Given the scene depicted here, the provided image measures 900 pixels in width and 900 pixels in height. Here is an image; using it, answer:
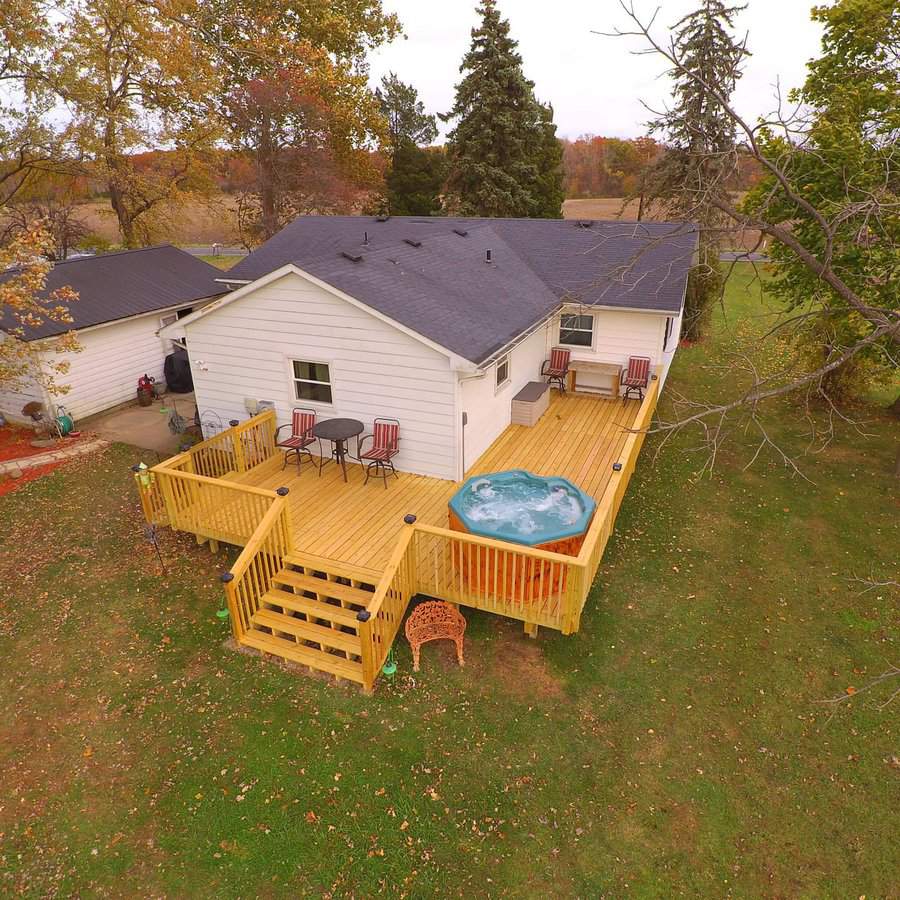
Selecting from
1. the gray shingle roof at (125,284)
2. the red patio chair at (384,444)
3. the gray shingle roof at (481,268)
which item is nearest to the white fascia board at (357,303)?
the gray shingle roof at (481,268)

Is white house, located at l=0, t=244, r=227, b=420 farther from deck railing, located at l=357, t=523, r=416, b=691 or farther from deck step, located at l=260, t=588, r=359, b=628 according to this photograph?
deck railing, located at l=357, t=523, r=416, b=691

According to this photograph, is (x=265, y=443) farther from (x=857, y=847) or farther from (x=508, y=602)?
(x=857, y=847)

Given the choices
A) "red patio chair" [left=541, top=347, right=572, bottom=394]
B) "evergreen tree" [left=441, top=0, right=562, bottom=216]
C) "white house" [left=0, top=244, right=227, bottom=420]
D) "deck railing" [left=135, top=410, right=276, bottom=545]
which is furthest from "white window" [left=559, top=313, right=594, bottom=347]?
"evergreen tree" [left=441, top=0, right=562, bottom=216]

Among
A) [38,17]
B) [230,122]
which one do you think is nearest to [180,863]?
[38,17]

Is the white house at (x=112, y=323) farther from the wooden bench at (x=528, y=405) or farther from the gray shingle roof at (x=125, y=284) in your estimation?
the wooden bench at (x=528, y=405)

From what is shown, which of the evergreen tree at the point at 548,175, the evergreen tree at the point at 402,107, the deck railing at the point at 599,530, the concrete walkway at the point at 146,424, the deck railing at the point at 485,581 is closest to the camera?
the deck railing at the point at 485,581

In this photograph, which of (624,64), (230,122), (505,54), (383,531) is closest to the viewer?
(624,64)
